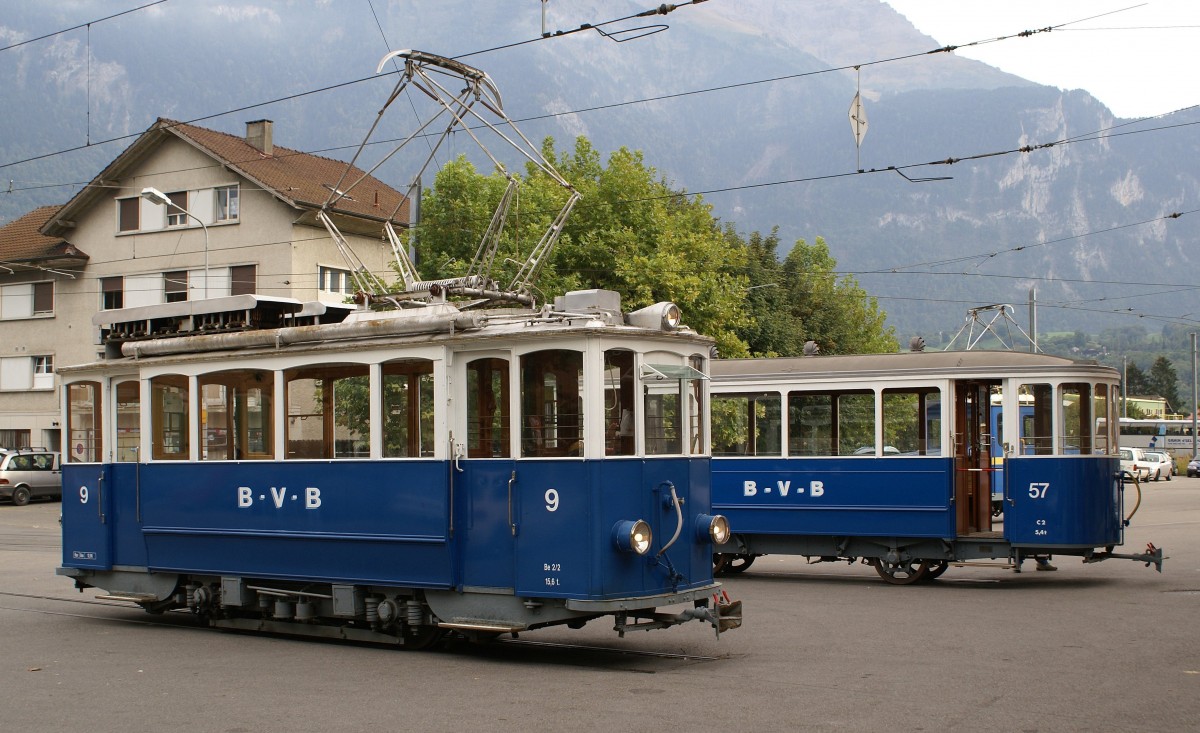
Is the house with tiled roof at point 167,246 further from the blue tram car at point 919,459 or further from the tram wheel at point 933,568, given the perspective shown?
the tram wheel at point 933,568

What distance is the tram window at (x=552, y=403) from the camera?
10.8m

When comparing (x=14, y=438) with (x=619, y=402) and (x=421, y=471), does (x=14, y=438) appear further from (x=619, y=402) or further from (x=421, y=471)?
(x=619, y=402)

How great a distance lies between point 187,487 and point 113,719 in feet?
15.5

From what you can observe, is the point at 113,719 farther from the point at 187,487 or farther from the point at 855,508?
the point at 855,508

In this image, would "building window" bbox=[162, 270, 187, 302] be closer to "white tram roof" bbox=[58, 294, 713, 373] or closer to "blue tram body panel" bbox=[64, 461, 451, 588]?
"blue tram body panel" bbox=[64, 461, 451, 588]

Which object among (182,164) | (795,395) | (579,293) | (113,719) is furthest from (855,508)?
(182,164)

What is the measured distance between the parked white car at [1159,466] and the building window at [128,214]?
42038mm

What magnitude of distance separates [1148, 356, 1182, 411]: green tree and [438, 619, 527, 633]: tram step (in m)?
130

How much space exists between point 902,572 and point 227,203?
3023 centimetres

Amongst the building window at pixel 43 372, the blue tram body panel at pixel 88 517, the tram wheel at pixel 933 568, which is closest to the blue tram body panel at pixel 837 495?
the tram wheel at pixel 933 568

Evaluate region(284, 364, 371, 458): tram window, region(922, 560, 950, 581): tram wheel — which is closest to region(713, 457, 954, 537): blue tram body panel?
region(922, 560, 950, 581): tram wheel

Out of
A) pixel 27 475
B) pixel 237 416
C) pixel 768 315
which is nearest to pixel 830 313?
pixel 768 315

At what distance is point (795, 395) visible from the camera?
1794 cm

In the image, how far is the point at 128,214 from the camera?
145 ft
